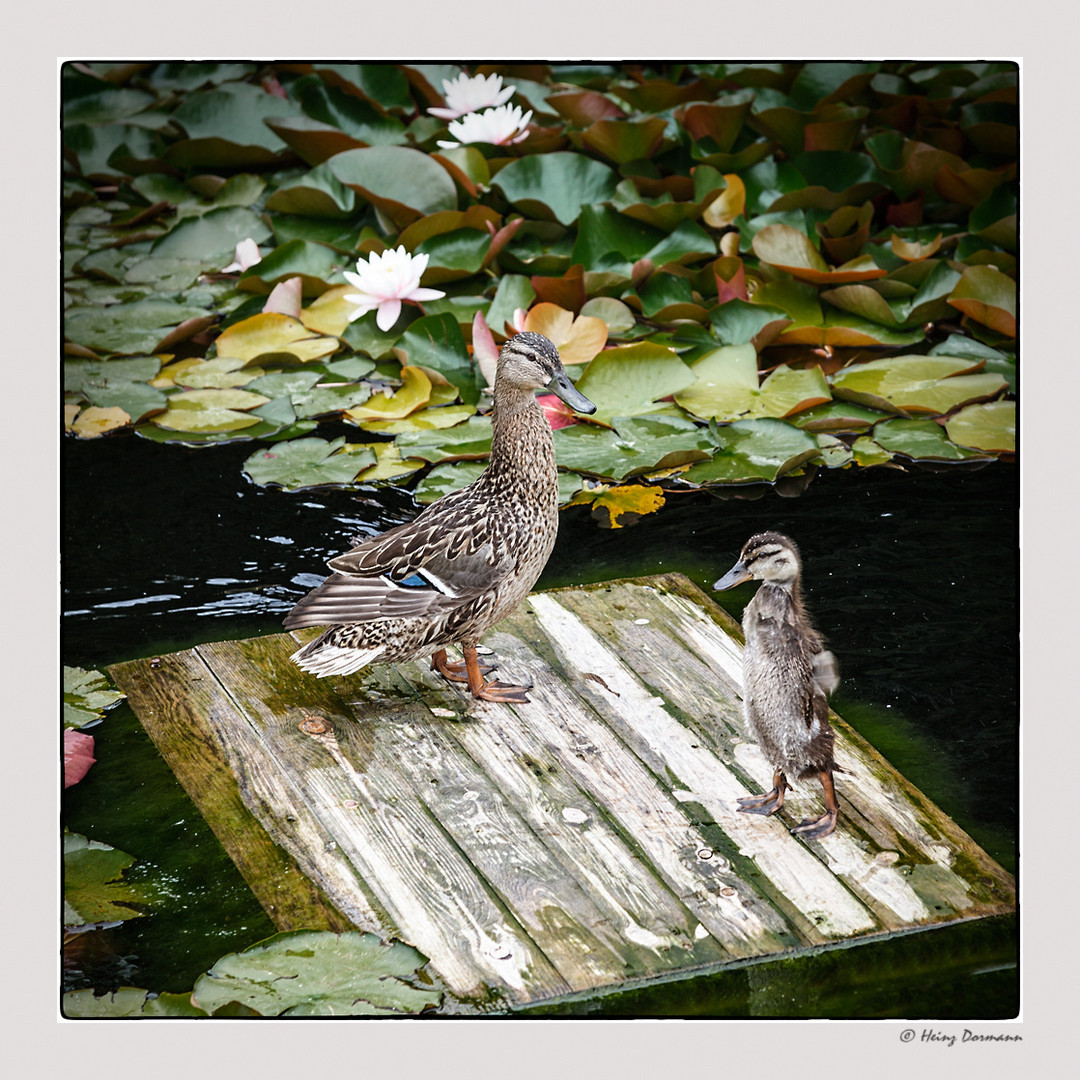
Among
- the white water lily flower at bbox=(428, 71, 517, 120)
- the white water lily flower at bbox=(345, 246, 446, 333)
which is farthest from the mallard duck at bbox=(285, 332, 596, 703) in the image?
the white water lily flower at bbox=(428, 71, 517, 120)

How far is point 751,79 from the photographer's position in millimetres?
4934

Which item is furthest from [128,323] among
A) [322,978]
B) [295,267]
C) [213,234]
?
[322,978]

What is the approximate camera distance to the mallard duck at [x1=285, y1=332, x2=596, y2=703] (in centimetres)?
382

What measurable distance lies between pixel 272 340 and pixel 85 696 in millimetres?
1969

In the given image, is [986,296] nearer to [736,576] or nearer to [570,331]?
[570,331]

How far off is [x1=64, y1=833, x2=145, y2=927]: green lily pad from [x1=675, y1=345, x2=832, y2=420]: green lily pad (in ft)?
8.76

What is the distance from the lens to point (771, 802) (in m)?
3.67

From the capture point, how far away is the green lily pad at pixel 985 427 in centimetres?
480

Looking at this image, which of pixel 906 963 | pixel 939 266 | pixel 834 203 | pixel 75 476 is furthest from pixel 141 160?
pixel 906 963

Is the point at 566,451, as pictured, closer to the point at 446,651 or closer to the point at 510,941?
the point at 446,651

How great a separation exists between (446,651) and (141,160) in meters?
2.29

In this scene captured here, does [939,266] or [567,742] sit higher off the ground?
[939,266]

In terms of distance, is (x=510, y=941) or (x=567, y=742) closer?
(x=510, y=941)

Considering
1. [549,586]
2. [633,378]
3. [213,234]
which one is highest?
[213,234]
